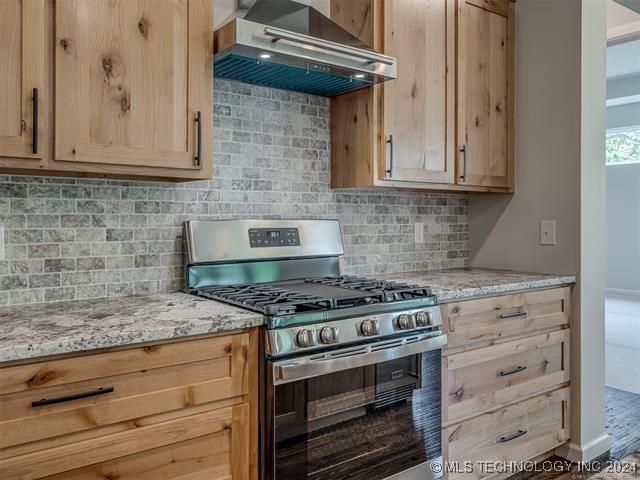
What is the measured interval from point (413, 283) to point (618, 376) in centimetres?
262

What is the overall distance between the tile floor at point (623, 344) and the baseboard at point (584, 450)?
116cm

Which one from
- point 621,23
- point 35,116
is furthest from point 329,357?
point 621,23

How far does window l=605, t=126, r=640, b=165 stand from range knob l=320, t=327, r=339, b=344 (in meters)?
7.75

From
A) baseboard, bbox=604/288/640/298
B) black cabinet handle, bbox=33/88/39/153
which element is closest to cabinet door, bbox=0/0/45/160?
black cabinet handle, bbox=33/88/39/153

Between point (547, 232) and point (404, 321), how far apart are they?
1297 mm

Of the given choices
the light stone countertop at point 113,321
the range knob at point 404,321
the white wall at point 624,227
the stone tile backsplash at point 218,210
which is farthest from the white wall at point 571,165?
the white wall at point 624,227

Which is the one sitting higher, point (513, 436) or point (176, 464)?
point (176, 464)

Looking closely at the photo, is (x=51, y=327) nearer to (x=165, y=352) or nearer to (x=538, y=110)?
(x=165, y=352)

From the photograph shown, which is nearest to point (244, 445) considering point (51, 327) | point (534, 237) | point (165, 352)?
point (165, 352)

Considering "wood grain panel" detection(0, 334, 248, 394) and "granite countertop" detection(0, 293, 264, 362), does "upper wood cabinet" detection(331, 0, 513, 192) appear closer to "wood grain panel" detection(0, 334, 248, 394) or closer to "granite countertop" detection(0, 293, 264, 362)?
"granite countertop" detection(0, 293, 264, 362)

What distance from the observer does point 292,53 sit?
1.94m

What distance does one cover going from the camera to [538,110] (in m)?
2.84

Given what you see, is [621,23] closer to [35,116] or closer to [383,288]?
[383,288]

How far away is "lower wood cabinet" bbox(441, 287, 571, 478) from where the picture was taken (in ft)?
7.25
